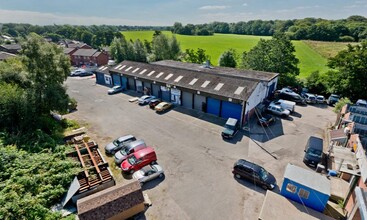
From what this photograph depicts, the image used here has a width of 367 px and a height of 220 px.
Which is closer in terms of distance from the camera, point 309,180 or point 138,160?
point 309,180

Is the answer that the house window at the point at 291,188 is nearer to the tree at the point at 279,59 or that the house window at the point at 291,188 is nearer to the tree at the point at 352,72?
the tree at the point at 352,72

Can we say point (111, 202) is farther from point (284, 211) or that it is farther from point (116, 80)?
point (116, 80)

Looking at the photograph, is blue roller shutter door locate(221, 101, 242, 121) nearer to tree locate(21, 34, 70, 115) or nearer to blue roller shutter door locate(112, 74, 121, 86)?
tree locate(21, 34, 70, 115)

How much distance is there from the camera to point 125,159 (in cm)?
1845

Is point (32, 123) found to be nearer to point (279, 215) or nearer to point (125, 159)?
point (125, 159)

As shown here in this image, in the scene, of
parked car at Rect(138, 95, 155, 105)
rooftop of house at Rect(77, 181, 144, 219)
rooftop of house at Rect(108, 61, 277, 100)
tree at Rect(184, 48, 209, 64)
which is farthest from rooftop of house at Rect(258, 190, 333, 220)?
tree at Rect(184, 48, 209, 64)

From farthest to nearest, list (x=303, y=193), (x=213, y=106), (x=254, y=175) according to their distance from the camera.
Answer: (x=213, y=106) < (x=254, y=175) < (x=303, y=193)

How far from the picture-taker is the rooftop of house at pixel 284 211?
12484 millimetres

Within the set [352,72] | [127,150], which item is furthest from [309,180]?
[352,72]

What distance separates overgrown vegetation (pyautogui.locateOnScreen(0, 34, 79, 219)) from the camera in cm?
1273

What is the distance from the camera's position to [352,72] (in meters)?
31.5

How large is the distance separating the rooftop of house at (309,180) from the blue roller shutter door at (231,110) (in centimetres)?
1215

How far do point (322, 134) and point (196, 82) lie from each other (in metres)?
18.2

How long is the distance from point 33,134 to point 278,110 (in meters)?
30.9
